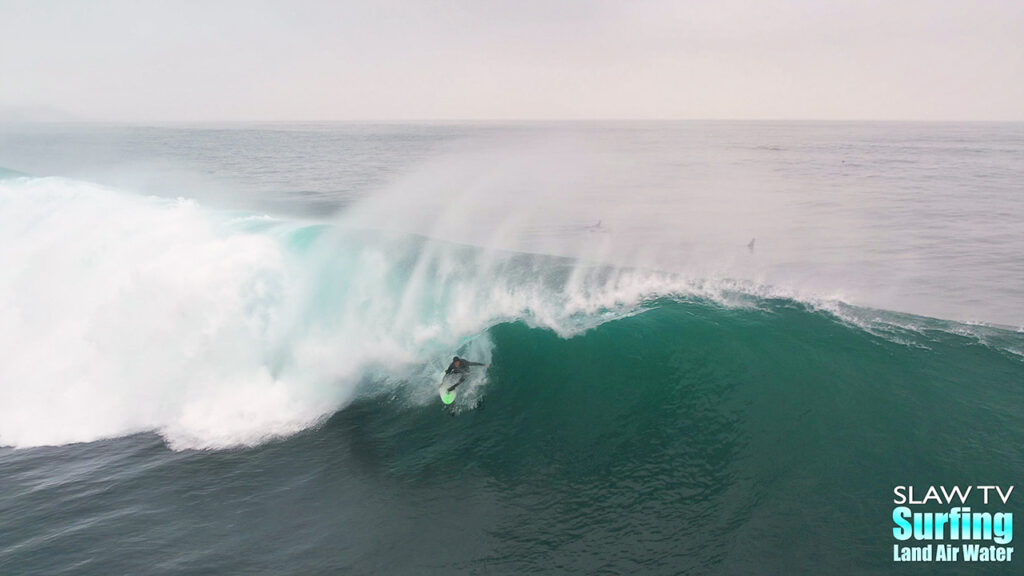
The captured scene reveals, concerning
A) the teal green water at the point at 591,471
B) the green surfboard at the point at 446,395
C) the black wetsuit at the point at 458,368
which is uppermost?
the black wetsuit at the point at 458,368

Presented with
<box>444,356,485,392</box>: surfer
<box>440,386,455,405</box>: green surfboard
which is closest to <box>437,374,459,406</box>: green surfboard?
<box>440,386,455,405</box>: green surfboard

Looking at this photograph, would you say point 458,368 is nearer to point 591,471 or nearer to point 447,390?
point 447,390

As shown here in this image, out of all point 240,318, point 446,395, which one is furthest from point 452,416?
point 240,318

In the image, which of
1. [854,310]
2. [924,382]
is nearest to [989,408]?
[924,382]

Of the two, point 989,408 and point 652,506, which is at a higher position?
point 989,408

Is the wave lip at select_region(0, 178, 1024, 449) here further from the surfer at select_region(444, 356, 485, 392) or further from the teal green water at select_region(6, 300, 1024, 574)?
the surfer at select_region(444, 356, 485, 392)

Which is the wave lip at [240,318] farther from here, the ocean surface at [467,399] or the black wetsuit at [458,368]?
the black wetsuit at [458,368]

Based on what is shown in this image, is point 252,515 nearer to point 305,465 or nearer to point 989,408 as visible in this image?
point 305,465

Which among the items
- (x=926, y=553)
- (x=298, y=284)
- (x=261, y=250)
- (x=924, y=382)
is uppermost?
(x=261, y=250)

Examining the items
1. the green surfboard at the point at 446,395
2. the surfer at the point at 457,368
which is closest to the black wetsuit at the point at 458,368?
the surfer at the point at 457,368
